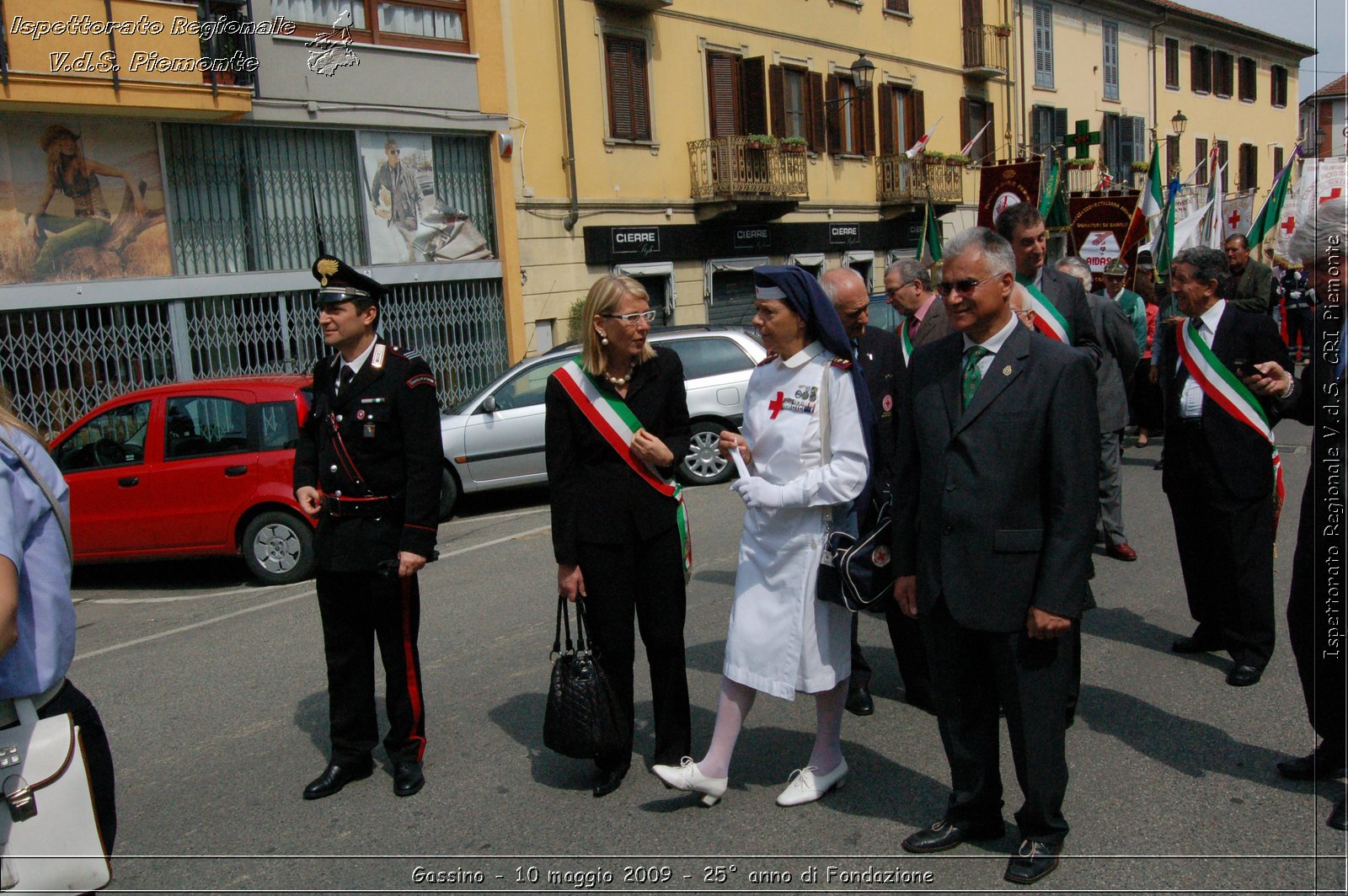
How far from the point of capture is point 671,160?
2102 centimetres

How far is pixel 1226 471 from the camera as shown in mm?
5273

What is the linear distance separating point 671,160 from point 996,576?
18.6 meters

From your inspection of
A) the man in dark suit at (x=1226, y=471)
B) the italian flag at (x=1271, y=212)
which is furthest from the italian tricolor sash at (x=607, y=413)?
the italian flag at (x=1271, y=212)

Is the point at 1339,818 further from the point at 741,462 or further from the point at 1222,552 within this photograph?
the point at 741,462

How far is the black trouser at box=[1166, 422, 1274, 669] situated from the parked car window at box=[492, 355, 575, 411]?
7.25 m

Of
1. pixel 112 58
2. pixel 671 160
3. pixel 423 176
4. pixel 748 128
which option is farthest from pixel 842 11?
pixel 112 58

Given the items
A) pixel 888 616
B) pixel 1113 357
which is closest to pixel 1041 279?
pixel 888 616

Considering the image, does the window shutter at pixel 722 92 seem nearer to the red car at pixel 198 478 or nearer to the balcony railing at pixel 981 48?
the balcony railing at pixel 981 48

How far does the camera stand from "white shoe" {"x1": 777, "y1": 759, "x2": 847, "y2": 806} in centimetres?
405

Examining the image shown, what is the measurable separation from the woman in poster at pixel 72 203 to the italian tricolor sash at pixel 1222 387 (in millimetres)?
12963

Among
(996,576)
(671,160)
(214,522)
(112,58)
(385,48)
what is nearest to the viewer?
(996,576)

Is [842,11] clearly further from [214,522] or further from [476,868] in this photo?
[476,868]

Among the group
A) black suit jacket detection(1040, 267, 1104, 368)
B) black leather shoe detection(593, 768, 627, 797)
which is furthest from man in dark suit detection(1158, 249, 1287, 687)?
black leather shoe detection(593, 768, 627, 797)

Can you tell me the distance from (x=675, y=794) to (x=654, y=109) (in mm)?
17936
